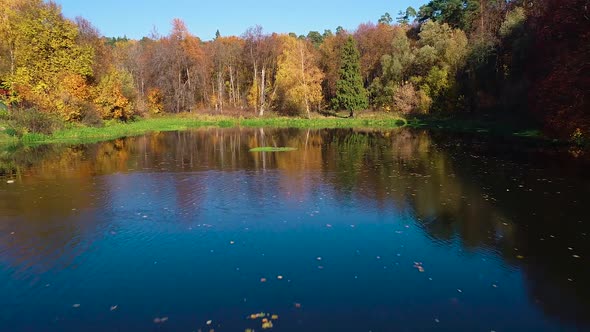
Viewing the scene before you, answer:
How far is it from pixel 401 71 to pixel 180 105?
33.5 m

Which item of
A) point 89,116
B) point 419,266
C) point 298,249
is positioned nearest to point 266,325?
point 298,249

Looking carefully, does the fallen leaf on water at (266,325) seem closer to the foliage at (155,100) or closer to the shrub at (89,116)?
the shrub at (89,116)

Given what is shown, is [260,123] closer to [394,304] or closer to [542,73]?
[542,73]

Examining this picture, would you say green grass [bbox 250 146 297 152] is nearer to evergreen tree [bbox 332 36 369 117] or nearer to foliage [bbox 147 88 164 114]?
evergreen tree [bbox 332 36 369 117]

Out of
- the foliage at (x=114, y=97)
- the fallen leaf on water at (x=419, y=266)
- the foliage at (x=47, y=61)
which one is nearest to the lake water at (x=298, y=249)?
the fallen leaf on water at (x=419, y=266)

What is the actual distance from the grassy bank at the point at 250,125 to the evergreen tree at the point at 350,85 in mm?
1904

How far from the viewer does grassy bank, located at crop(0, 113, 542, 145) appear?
1373 inches

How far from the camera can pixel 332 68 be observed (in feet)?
233

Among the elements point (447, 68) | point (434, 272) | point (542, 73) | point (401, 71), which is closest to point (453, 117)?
point (447, 68)

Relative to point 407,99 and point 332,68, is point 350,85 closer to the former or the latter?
point 407,99

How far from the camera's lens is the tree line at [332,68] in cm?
2666

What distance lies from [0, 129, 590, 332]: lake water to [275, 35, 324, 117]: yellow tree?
133ft

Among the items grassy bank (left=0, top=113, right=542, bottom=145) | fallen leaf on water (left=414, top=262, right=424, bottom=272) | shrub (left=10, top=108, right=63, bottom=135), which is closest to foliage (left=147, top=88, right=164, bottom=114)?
grassy bank (left=0, top=113, right=542, bottom=145)

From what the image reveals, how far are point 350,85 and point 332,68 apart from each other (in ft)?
43.3
